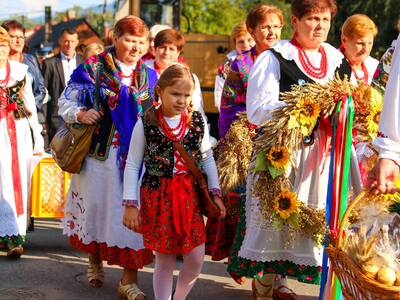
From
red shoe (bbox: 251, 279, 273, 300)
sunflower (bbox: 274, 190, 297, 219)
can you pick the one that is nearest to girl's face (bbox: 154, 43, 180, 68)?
red shoe (bbox: 251, 279, 273, 300)

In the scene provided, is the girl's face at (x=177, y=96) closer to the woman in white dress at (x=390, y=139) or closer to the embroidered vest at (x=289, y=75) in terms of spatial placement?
the embroidered vest at (x=289, y=75)

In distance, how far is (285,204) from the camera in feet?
15.6

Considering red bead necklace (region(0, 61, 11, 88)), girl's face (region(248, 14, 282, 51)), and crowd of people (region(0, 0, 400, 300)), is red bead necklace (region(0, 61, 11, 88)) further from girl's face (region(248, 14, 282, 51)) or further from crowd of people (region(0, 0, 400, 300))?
girl's face (region(248, 14, 282, 51))

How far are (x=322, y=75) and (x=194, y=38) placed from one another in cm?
1071

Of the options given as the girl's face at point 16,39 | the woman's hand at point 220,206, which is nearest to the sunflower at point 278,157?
the woman's hand at point 220,206

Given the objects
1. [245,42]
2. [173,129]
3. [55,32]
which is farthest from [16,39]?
[55,32]

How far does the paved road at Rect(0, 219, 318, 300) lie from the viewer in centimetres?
577

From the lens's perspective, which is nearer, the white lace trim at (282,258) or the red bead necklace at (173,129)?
the red bead necklace at (173,129)

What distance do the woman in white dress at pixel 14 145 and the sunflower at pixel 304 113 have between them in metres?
2.99

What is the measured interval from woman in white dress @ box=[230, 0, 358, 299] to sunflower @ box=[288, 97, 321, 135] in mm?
191

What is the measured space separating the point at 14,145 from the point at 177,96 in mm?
2672

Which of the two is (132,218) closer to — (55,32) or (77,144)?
(77,144)

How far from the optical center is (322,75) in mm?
5000

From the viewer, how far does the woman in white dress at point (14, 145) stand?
6.77 m
